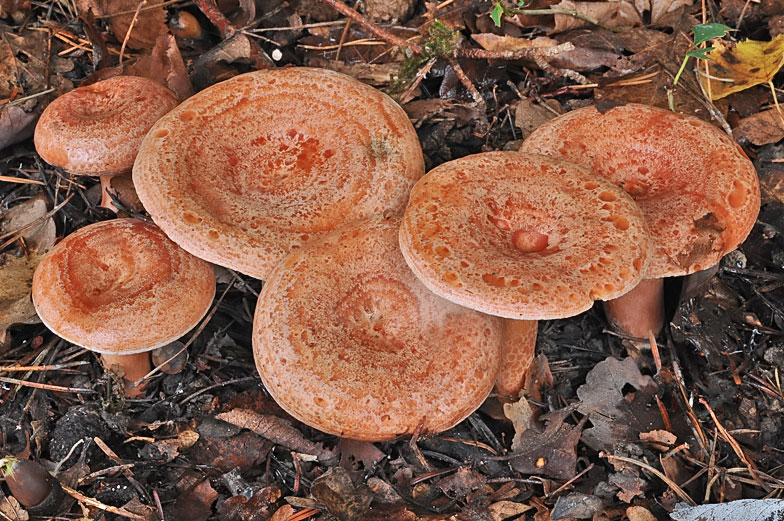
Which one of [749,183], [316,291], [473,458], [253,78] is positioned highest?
[253,78]

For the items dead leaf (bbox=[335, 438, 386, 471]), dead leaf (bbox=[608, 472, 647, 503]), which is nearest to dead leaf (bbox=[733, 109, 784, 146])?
dead leaf (bbox=[608, 472, 647, 503])

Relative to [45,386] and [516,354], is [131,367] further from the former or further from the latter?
[516,354]

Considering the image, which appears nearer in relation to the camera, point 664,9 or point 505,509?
point 505,509

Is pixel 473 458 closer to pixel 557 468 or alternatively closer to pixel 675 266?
pixel 557 468

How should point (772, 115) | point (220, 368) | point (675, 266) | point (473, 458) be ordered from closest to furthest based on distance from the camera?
point (675, 266)
point (473, 458)
point (220, 368)
point (772, 115)

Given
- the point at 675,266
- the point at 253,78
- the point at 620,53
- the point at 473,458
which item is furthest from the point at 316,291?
the point at 620,53

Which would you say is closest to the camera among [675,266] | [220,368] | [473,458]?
[675,266]

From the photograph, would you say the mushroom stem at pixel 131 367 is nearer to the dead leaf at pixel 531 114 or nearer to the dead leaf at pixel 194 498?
the dead leaf at pixel 194 498

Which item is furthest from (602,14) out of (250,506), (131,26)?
(250,506)
